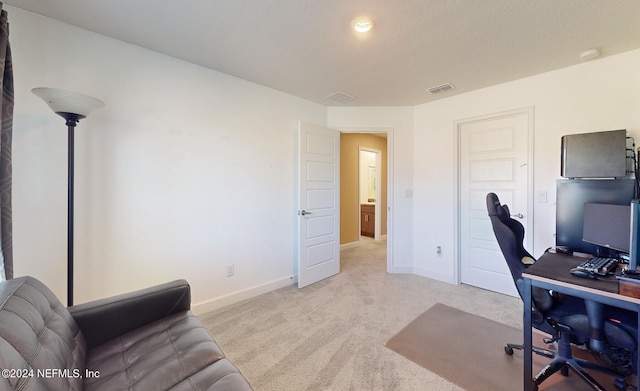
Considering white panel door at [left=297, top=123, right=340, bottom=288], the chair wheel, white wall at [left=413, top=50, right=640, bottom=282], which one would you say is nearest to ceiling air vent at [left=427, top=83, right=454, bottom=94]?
white wall at [left=413, top=50, right=640, bottom=282]

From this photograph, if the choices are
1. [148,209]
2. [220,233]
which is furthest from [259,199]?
[148,209]

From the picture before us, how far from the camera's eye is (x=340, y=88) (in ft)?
10.0

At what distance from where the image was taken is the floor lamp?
4.90 ft

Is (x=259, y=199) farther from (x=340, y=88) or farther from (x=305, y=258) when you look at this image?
(x=340, y=88)

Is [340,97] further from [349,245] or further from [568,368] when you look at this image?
[568,368]

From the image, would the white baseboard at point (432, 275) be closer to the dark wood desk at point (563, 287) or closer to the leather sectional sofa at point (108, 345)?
the dark wood desk at point (563, 287)

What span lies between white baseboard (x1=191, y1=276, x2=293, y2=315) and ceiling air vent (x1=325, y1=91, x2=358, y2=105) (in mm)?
2435

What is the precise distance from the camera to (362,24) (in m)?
1.84

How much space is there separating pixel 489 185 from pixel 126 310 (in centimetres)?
367

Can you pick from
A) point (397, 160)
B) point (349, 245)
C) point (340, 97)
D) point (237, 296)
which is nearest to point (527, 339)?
point (237, 296)

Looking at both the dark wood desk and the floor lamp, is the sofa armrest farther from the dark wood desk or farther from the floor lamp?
the dark wood desk

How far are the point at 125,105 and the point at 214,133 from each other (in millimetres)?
744

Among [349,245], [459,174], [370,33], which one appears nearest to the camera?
[370,33]

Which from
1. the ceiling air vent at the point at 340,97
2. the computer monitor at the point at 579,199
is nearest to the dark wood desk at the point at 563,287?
the computer monitor at the point at 579,199
